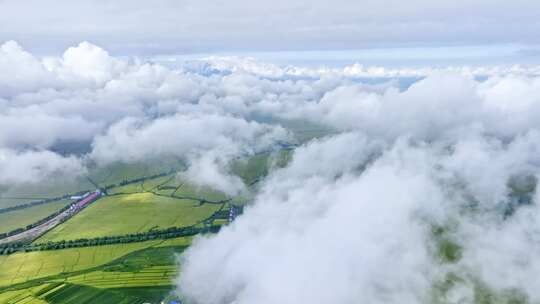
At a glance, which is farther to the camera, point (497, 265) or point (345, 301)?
point (497, 265)

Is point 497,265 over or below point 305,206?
below

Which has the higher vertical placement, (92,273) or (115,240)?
(92,273)

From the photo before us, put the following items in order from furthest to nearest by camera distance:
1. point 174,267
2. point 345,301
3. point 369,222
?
point 369,222 → point 174,267 → point 345,301

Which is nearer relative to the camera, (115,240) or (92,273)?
(92,273)

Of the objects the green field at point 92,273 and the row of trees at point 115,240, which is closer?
the green field at point 92,273

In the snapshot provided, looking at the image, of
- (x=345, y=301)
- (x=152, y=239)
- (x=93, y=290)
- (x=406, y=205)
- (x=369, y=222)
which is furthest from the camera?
(x=406, y=205)

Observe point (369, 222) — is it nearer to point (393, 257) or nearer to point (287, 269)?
point (393, 257)

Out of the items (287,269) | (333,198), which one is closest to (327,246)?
(287,269)

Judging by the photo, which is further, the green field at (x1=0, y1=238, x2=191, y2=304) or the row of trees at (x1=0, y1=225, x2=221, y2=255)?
the row of trees at (x1=0, y1=225, x2=221, y2=255)
